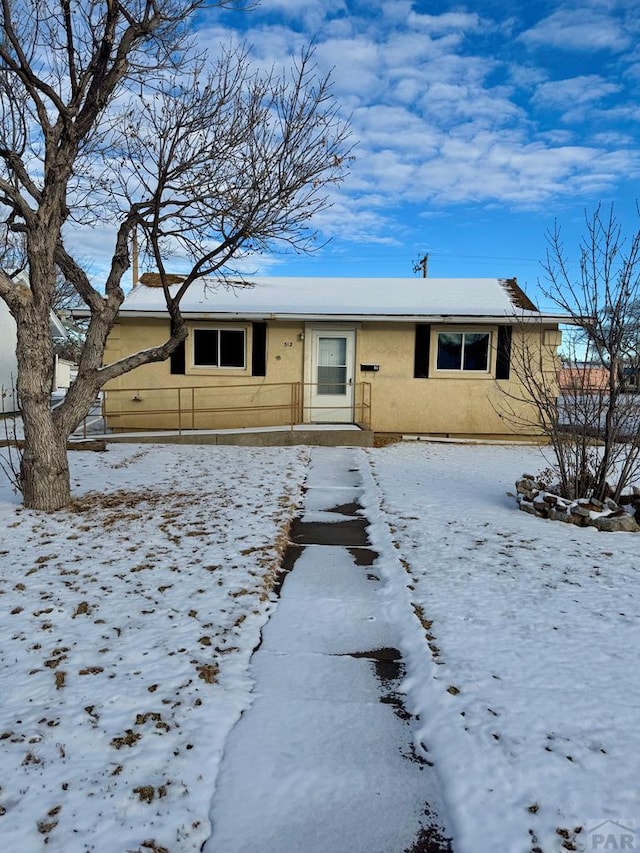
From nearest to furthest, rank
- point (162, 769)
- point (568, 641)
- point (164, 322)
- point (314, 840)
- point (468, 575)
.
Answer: point (314, 840)
point (162, 769)
point (568, 641)
point (468, 575)
point (164, 322)

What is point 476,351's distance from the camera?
38.9 feet

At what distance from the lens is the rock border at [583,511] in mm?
5715

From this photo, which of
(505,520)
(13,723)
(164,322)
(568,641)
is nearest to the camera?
(13,723)

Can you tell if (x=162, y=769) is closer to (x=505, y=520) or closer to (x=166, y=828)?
(x=166, y=828)

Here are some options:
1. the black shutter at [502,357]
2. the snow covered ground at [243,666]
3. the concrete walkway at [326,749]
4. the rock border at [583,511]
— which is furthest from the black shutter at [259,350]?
the concrete walkway at [326,749]

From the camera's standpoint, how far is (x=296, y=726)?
2.46 meters

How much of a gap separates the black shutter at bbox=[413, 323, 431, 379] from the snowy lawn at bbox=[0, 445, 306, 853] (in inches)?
254

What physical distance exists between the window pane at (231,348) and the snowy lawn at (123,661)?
624 centimetres

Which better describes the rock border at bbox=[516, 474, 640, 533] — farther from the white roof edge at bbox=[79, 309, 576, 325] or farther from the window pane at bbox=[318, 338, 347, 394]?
the window pane at bbox=[318, 338, 347, 394]

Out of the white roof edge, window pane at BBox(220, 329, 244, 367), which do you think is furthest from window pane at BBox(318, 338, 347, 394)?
window pane at BBox(220, 329, 244, 367)

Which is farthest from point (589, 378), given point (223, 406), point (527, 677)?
point (223, 406)

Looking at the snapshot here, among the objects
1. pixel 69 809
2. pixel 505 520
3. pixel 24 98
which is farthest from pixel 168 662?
pixel 24 98

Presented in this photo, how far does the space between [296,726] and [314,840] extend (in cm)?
60

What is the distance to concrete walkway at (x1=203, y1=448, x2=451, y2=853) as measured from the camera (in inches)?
74.9
